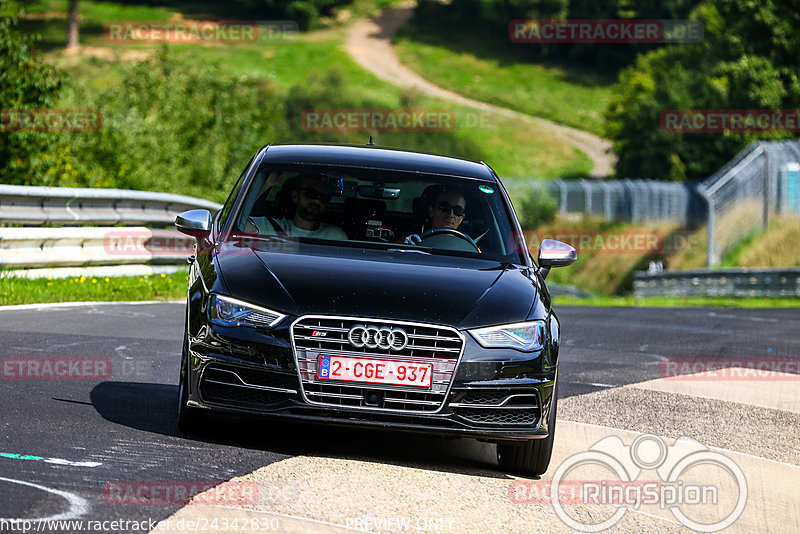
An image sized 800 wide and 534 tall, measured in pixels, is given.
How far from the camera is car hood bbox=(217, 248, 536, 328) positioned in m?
6.07

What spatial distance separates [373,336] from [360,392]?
0.96ft

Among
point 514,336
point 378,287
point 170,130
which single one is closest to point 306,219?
point 378,287

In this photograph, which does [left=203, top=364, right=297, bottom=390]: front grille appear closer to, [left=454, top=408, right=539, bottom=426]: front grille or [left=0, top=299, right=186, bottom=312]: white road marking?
[left=454, top=408, right=539, bottom=426]: front grille

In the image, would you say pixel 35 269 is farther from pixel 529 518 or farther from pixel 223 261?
pixel 529 518

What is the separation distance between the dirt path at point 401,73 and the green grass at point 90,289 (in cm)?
6710

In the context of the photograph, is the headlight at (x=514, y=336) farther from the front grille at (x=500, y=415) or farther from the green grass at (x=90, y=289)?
the green grass at (x=90, y=289)

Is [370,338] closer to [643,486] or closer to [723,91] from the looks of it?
[643,486]

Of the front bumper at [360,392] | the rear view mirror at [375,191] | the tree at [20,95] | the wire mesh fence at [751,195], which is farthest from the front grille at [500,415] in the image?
the wire mesh fence at [751,195]

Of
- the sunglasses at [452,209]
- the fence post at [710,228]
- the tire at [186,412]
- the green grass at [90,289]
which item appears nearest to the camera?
the tire at [186,412]

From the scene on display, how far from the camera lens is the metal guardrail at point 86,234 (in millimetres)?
13859

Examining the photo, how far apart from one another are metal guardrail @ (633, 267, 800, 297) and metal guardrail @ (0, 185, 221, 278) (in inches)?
596

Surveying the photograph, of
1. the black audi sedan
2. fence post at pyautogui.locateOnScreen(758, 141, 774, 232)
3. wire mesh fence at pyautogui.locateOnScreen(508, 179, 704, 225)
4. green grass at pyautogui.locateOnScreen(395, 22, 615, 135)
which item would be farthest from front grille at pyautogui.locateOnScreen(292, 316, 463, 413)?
green grass at pyautogui.locateOnScreen(395, 22, 615, 135)

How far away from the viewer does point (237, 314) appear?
6.14 metres

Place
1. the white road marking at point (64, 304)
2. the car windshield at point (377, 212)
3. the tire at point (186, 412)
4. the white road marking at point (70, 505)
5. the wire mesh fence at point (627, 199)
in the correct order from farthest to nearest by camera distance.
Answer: the wire mesh fence at point (627, 199), the white road marking at point (64, 304), the car windshield at point (377, 212), the tire at point (186, 412), the white road marking at point (70, 505)
